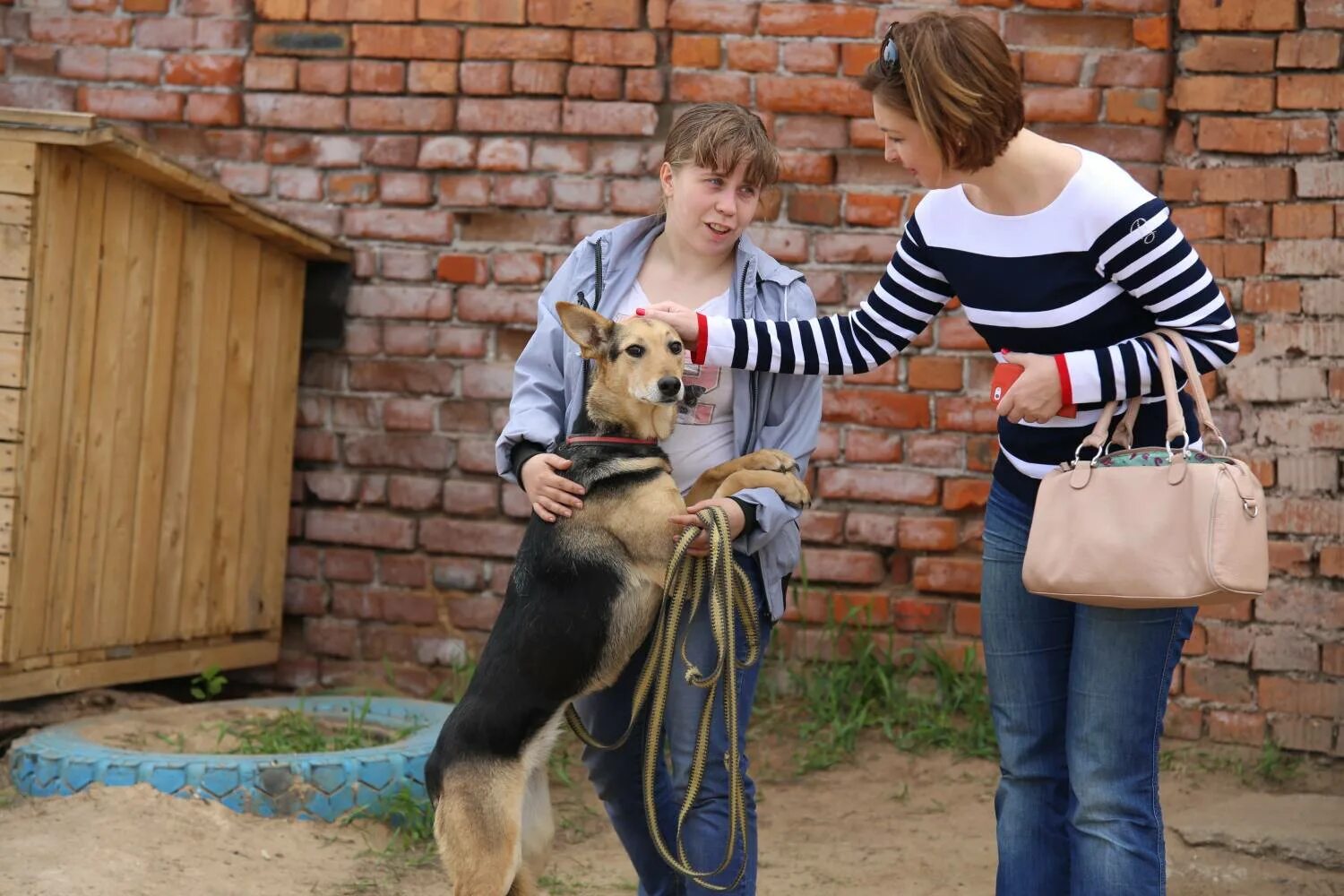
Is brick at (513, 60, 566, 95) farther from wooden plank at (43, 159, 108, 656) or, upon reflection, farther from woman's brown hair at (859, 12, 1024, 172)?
woman's brown hair at (859, 12, 1024, 172)

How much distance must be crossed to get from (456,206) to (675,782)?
2742 mm

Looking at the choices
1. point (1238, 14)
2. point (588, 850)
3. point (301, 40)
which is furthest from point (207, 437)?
point (1238, 14)

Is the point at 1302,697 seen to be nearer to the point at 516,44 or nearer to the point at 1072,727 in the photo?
the point at 1072,727

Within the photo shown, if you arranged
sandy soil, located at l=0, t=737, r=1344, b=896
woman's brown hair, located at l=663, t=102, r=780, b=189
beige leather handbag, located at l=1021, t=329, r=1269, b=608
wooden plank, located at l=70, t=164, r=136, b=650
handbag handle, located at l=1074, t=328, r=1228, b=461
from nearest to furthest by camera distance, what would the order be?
1. beige leather handbag, located at l=1021, t=329, r=1269, b=608
2. handbag handle, located at l=1074, t=328, r=1228, b=461
3. woman's brown hair, located at l=663, t=102, r=780, b=189
4. sandy soil, located at l=0, t=737, r=1344, b=896
5. wooden plank, located at l=70, t=164, r=136, b=650

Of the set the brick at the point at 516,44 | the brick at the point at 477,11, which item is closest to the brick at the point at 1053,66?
the brick at the point at 516,44

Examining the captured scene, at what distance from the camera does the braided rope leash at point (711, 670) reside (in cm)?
277

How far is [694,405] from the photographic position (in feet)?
10.0

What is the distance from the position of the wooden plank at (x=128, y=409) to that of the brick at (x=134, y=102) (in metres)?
0.80

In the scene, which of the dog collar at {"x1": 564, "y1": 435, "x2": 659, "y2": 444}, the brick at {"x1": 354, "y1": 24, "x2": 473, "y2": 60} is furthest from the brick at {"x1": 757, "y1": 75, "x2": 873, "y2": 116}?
the dog collar at {"x1": 564, "y1": 435, "x2": 659, "y2": 444}

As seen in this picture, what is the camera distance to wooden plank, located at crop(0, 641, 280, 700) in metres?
4.08

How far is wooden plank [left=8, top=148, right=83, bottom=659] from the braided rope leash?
2168 mm

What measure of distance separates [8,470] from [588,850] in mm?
2054

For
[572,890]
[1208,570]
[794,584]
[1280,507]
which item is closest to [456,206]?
[794,584]

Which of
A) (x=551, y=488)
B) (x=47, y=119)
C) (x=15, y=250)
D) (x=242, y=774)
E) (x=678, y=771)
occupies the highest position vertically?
(x=47, y=119)
